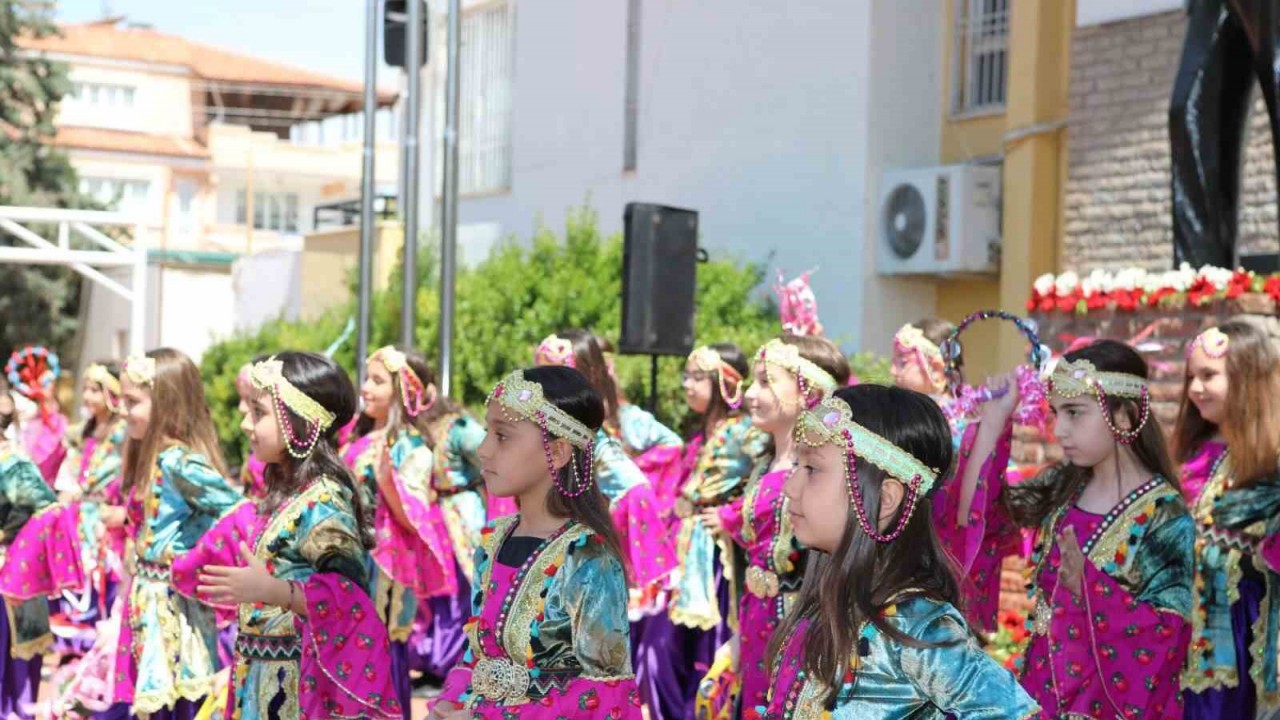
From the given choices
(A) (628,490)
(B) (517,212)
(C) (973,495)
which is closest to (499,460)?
(C) (973,495)

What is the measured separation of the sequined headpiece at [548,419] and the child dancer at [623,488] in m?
2.53

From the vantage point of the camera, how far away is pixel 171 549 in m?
6.34

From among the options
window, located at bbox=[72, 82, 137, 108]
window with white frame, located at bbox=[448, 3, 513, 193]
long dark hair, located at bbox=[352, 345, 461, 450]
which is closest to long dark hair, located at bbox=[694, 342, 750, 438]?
long dark hair, located at bbox=[352, 345, 461, 450]

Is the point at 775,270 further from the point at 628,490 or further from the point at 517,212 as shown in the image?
the point at 628,490

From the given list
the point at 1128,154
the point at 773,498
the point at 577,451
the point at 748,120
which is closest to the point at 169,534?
the point at 773,498

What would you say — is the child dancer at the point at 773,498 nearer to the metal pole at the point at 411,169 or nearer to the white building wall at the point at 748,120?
the metal pole at the point at 411,169

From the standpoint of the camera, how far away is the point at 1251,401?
573cm

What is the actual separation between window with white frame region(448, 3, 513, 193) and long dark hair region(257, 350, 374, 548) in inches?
564

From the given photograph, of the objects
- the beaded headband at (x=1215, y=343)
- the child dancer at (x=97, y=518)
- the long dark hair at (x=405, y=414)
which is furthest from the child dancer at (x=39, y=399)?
the beaded headband at (x=1215, y=343)

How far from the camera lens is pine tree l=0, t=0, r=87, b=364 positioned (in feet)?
96.2

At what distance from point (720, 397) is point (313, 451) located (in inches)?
124

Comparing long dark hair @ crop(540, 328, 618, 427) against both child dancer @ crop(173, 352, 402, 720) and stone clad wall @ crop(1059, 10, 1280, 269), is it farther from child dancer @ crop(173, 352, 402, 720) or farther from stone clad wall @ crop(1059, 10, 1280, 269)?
stone clad wall @ crop(1059, 10, 1280, 269)

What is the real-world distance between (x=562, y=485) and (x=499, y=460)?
179 mm

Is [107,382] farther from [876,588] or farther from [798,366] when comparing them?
[876,588]
